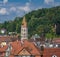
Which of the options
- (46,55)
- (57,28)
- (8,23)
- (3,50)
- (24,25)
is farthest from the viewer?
(8,23)

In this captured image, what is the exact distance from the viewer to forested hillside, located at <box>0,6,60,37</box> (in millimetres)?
128500

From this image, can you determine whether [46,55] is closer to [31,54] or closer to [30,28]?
[31,54]

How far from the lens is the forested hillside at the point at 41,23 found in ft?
422

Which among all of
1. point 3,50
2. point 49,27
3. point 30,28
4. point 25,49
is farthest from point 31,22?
point 25,49

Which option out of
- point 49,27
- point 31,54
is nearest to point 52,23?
point 49,27

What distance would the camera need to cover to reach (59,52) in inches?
1831

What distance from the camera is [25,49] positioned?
51.4 metres

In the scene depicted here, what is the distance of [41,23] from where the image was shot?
5787 inches

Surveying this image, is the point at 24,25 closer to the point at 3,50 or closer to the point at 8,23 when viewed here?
the point at 3,50

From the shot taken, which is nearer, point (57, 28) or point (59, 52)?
point (59, 52)

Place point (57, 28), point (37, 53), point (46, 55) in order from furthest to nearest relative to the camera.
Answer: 1. point (57, 28)
2. point (37, 53)
3. point (46, 55)

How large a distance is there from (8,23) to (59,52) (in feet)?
408

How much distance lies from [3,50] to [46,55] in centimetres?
1540

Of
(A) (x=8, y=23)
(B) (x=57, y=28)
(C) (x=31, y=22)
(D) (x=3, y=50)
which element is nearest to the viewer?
(D) (x=3, y=50)
